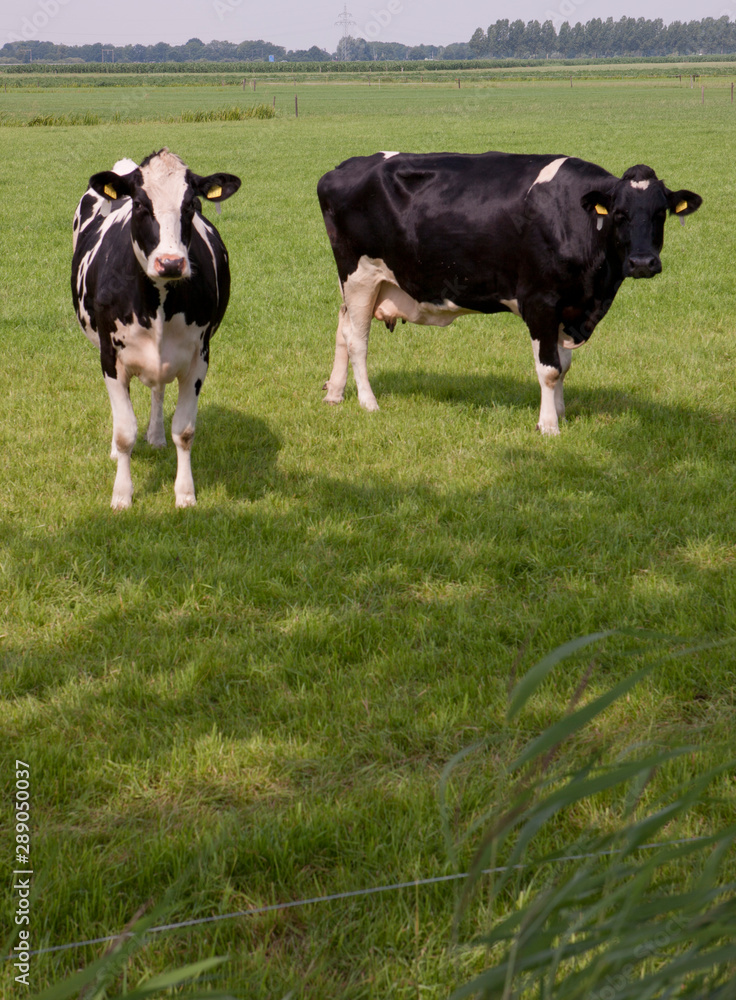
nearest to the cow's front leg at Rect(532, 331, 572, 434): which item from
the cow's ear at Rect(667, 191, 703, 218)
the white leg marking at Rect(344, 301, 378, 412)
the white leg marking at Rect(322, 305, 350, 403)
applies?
the cow's ear at Rect(667, 191, 703, 218)

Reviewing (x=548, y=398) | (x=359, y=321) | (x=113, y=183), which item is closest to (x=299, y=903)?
(x=113, y=183)

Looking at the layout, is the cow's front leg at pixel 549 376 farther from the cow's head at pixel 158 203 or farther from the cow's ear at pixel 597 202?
the cow's head at pixel 158 203

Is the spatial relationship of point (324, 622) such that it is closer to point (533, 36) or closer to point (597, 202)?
point (597, 202)

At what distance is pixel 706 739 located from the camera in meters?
3.26

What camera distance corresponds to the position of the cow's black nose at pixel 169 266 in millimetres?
4570

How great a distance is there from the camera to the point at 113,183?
4.91 metres

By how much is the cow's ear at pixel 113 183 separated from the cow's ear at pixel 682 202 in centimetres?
353

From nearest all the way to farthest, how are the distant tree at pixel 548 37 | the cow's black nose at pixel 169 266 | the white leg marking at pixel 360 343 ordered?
the cow's black nose at pixel 169 266, the white leg marking at pixel 360 343, the distant tree at pixel 548 37

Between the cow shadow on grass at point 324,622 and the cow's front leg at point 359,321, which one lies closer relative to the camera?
the cow shadow on grass at point 324,622

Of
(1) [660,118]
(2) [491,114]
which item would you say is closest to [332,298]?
(1) [660,118]

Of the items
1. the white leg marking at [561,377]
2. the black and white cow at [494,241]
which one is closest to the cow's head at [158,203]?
the black and white cow at [494,241]

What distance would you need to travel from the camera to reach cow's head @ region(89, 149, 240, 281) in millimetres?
4750

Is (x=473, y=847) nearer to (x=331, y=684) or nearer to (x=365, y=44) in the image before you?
(x=331, y=684)

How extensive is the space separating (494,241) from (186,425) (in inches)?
107
